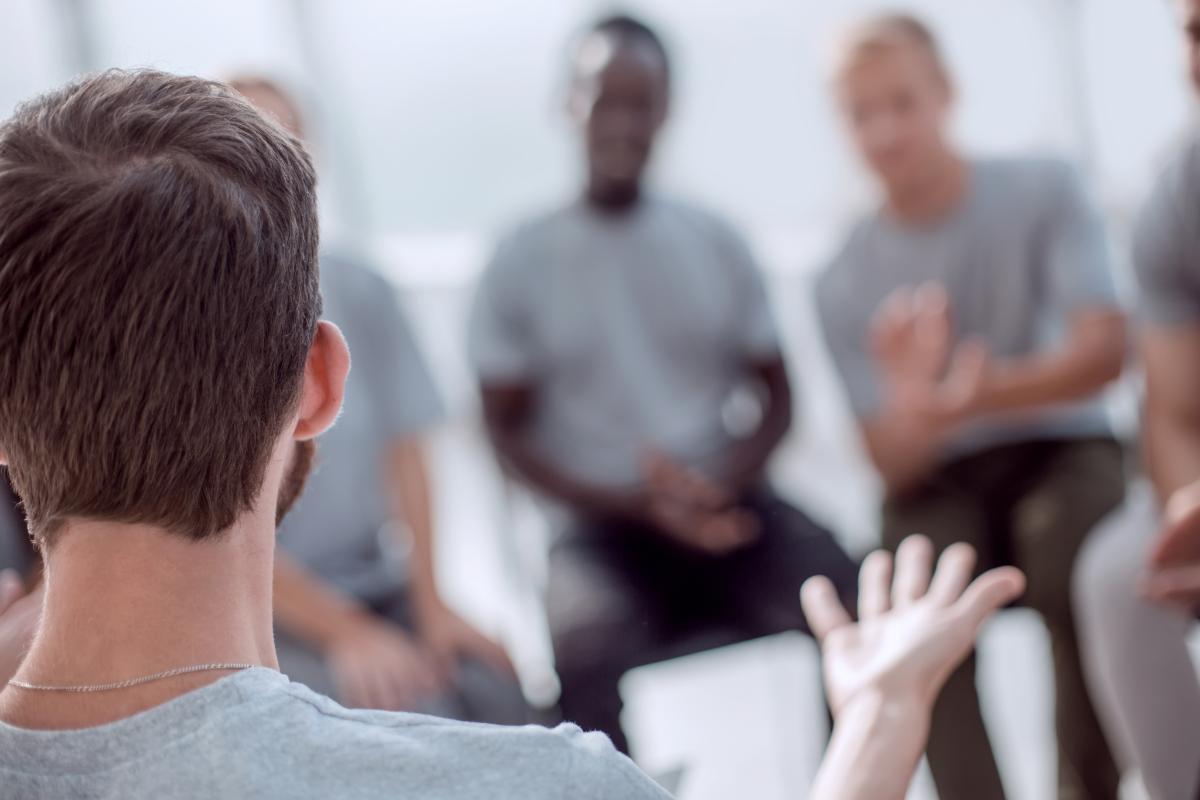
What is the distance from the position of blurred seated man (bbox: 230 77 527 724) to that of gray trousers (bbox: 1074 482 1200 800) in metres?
0.77

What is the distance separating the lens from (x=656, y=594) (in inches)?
68.9

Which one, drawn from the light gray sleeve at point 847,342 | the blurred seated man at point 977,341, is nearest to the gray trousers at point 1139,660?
the blurred seated man at point 977,341

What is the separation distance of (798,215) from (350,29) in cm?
152

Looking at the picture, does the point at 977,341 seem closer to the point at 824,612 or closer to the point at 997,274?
the point at 997,274

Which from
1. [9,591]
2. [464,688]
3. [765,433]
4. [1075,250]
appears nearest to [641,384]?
[765,433]

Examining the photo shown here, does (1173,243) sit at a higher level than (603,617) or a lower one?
higher

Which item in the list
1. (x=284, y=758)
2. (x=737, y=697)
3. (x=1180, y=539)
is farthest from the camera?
(x=737, y=697)

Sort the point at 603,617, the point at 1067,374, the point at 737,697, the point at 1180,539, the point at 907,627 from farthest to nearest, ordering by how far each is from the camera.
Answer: the point at 737,697 < the point at 1067,374 < the point at 603,617 < the point at 1180,539 < the point at 907,627

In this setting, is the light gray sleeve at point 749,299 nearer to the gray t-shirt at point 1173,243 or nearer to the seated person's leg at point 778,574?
the seated person's leg at point 778,574

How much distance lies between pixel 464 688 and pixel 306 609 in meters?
0.24

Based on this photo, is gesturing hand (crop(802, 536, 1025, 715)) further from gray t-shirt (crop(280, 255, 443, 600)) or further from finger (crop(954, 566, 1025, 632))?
Result: gray t-shirt (crop(280, 255, 443, 600))

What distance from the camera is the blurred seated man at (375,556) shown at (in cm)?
164

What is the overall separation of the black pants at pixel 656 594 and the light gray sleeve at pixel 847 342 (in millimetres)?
236

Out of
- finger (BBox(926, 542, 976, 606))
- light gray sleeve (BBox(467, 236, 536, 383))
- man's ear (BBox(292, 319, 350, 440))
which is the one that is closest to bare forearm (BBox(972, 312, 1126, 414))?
light gray sleeve (BBox(467, 236, 536, 383))
